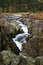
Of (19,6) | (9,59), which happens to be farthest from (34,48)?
(19,6)

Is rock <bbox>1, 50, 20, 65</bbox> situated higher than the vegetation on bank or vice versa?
rock <bbox>1, 50, 20, 65</bbox>

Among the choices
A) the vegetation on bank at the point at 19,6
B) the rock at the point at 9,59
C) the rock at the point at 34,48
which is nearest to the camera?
the rock at the point at 9,59

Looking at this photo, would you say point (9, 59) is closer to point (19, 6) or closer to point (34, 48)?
point (34, 48)

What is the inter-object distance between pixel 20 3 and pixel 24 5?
2891 millimetres

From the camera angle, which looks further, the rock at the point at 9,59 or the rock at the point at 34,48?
the rock at the point at 34,48

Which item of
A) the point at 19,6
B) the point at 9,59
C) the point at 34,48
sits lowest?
the point at 19,6

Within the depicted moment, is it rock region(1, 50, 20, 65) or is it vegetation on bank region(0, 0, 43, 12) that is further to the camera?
vegetation on bank region(0, 0, 43, 12)

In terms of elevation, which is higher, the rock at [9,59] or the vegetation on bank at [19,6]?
the rock at [9,59]

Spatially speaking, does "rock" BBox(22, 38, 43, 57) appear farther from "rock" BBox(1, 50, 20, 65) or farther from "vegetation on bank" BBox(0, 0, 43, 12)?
"vegetation on bank" BBox(0, 0, 43, 12)

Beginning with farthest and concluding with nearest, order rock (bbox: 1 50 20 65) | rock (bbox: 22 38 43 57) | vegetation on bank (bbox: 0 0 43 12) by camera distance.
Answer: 1. vegetation on bank (bbox: 0 0 43 12)
2. rock (bbox: 22 38 43 57)
3. rock (bbox: 1 50 20 65)

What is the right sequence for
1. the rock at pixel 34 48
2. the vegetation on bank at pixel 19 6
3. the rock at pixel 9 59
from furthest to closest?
the vegetation on bank at pixel 19 6 → the rock at pixel 34 48 → the rock at pixel 9 59

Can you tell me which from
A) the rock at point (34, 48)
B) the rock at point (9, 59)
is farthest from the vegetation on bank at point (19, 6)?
the rock at point (9, 59)

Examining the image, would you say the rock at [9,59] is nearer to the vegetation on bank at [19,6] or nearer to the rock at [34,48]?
the rock at [34,48]

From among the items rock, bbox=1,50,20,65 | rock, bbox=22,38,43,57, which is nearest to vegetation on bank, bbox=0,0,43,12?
rock, bbox=22,38,43,57
